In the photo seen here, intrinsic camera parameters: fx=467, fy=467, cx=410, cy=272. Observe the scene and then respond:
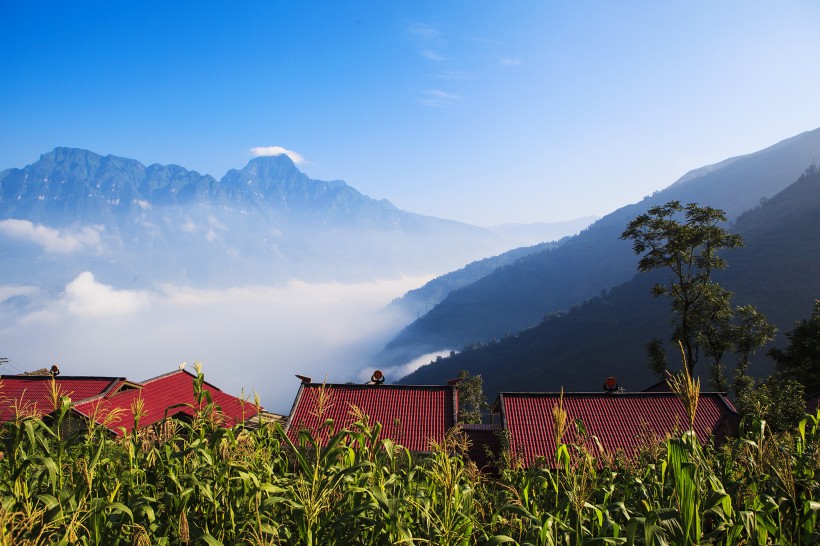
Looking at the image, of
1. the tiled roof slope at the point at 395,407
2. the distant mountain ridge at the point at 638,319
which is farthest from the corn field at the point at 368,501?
the distant mountain ridge at the point at 638,319

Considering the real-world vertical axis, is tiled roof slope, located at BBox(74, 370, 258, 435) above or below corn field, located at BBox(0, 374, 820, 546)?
below

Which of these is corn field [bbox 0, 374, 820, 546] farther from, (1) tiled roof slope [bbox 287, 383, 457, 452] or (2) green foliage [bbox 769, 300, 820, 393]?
(2) green foliage [bbox 769, 300, 820, 393]

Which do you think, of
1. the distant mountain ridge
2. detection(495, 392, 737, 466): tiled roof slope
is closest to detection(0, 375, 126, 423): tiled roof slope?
detection(495, 392, 737, 466): tiled roof slope

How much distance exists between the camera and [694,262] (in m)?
34.0

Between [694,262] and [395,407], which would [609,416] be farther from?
[694,262]

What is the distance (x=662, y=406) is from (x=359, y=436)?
24350 mm

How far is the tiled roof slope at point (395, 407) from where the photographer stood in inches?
984

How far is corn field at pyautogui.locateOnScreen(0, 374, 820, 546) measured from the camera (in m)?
4.27

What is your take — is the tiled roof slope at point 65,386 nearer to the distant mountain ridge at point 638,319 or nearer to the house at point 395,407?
the house at point 395,407

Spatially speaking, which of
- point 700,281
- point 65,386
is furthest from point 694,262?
point 65,386

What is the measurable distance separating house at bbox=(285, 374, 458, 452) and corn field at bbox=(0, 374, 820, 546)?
62.6ft

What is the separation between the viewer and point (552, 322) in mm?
184000

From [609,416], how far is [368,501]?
22.8m

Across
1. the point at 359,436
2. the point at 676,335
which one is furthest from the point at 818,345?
the point at 359,436
